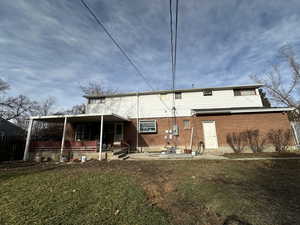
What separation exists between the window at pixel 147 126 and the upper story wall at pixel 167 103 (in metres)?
0.60

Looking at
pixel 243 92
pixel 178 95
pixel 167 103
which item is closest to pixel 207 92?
pixel 178 95

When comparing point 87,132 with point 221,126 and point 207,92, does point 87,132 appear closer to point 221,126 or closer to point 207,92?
point 221,126

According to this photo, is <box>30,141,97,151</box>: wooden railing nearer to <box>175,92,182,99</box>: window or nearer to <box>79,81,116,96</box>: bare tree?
<box>175,92,182,99</box>: window

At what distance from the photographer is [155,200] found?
3.60 m

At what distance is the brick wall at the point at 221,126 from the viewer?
1147 centimetres

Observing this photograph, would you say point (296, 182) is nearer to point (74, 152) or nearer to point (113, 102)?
point (74, 152)

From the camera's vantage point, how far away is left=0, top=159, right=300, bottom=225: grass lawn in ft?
8.84

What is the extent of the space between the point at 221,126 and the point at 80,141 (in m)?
11.4

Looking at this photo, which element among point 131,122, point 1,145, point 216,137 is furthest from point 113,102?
point 216,137

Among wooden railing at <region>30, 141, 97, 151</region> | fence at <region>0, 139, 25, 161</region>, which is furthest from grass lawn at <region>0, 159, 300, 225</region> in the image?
fence at <region>0, 139, 25, 161</region>

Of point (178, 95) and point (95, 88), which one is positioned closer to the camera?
point (178, 95)

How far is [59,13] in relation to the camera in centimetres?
548

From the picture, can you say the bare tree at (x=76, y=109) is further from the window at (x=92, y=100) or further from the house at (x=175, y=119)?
the house at (x=175, y=119)

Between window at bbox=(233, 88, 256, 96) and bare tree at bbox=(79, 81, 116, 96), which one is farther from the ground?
bare tree at bbox=(79, 81, 116, 96)
